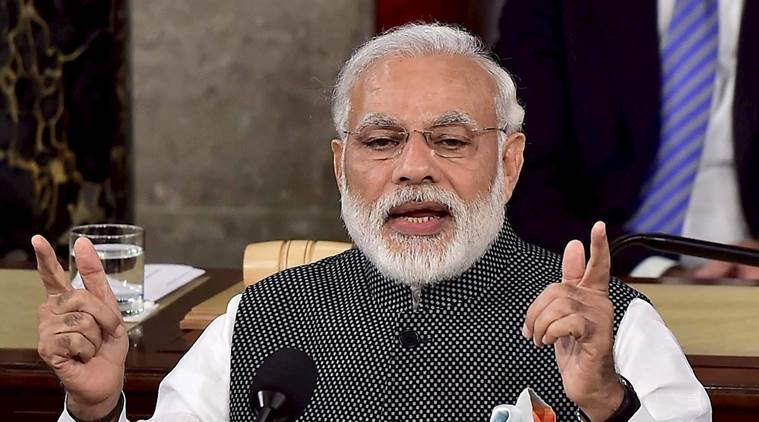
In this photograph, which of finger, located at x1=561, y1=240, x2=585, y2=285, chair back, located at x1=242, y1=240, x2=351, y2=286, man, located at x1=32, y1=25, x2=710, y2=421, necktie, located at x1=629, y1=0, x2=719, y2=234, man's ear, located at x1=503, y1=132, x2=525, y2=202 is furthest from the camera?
necktie, located at x1=629, y1=0, x2=719, y2=234

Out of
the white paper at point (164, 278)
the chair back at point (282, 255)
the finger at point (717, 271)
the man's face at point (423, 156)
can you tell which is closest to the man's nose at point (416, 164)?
the man's face at point (423, 156)

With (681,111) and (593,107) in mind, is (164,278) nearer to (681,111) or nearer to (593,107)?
(593,107)

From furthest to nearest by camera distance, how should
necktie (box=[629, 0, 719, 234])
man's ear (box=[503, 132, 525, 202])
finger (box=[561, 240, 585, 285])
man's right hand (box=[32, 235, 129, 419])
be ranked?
necktie (box=[629, 0, 719, 234])
man's ear (box=[503, 132, 525, 202])
man's right hand (box=[32, 235, 129, 419])
finger (box=[561, 240, 585, 285])

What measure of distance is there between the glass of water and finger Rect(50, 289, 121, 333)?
77cm

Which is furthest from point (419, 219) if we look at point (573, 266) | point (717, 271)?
point (717, 271)

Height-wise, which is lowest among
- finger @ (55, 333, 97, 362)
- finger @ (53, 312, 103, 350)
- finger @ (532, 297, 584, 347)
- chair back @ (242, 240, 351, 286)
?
chair back @ (242, 240, 351, 286)

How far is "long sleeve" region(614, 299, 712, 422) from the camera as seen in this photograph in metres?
2.05

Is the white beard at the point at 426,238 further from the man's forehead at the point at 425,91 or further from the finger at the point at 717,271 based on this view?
the finger at the point at 717,271

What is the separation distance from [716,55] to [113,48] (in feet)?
7.59

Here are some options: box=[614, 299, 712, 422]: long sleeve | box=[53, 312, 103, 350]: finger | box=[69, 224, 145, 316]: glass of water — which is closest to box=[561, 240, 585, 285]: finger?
box=[614, 299, 712, 422]: long sleeve

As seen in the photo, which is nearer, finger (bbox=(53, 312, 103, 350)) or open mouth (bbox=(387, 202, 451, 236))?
finger (bbox=(53, 312, 103, 350))

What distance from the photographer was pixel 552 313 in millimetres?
1748

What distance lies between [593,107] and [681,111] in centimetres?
24

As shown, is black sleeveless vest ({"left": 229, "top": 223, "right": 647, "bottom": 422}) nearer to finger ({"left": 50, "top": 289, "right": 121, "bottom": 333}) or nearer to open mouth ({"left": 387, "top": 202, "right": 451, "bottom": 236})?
open mouth ({"left": 387, "top": 202, "right": 451, "bottom": 236})
